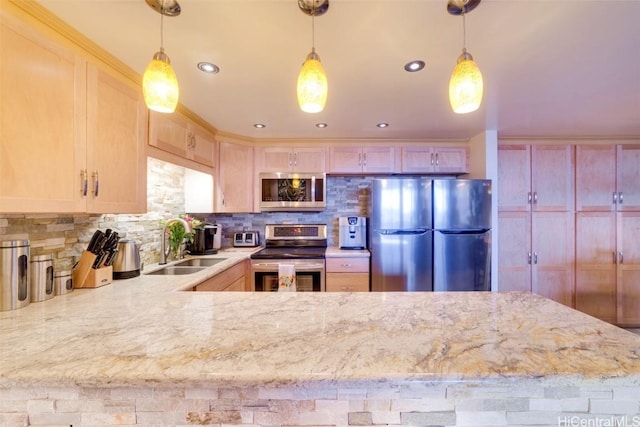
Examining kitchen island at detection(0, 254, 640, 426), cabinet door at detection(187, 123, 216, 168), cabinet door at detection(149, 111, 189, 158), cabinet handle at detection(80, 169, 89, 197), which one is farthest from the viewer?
cabinet door at detection(187, 123, 216, 168)

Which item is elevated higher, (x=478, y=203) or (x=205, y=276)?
(x=478, y=203)

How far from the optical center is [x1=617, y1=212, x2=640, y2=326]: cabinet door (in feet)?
9.47

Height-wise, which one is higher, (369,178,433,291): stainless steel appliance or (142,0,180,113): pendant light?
(142,0,180,113): pendant light

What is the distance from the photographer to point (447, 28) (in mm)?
1179

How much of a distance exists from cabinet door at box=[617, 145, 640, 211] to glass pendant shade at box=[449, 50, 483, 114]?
3.42 m

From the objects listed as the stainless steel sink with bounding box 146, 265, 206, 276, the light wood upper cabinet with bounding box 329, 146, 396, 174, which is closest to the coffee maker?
the light wood upper cabinet with bounding box 329, 146, 396, 174

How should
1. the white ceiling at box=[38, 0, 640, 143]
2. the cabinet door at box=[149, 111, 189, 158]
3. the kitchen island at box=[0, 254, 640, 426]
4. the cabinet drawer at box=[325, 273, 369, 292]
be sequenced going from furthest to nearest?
the cabinet drawer at box=[325, 273, 369, 292], the cabinet door at box=[149, 111, 189, 158], the white ceiling at box=[38, 0, 640, 143], the kitchen island at box=[0, 254, 640, 426]

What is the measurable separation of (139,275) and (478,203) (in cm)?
295

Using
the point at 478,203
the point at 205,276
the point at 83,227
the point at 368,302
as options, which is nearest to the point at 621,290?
the point at 478,203

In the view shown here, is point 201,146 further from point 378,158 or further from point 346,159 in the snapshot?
point 378,158

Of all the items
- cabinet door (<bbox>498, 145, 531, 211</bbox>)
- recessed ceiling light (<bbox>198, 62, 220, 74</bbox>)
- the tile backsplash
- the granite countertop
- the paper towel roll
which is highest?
recessed ceiling light (<bbox>198, 62, 220, 74</bbox>)

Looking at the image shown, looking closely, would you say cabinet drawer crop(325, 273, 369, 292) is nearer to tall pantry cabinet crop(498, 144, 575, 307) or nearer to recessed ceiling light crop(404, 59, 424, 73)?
tall pantry cabinet crop(498, 144, 575, 307)

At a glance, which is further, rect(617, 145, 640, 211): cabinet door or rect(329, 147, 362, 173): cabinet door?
rect(329, 147, 362, 173): cabinet door

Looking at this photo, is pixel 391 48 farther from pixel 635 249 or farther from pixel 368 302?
pixel 635 249
